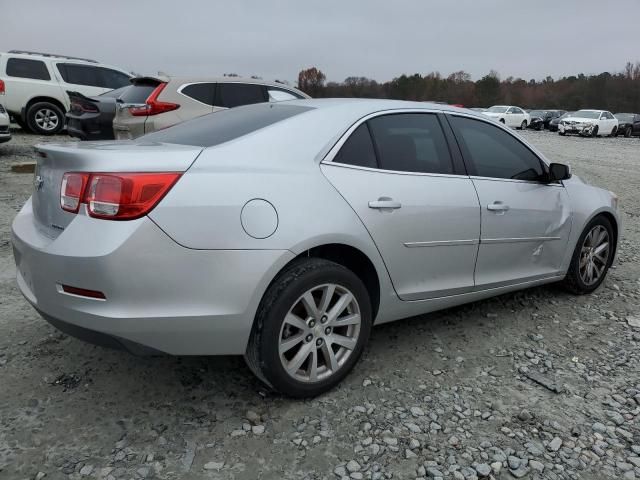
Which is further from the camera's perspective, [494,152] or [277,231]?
[494,152]

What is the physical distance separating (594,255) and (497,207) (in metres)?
1.51

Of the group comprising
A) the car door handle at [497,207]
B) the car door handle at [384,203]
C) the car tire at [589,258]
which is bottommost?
the car tire at [589,258]

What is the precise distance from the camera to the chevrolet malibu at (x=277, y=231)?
2.20 meters

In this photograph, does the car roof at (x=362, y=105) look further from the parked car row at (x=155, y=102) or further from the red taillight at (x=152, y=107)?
the red taillight at (x=152, y=107)

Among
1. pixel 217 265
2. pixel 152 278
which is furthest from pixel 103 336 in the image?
pixel 217 265

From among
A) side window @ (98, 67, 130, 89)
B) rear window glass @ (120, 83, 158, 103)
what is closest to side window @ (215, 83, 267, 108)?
rear window glass @ (120, 83, 158, 103)

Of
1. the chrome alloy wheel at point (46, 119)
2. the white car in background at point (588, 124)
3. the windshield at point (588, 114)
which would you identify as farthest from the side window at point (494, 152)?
the windshield at point (588, 114)

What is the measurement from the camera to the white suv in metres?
12.6

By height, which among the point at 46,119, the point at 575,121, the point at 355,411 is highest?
the point at 575,121

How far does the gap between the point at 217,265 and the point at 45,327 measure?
1.72m

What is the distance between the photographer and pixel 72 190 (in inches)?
91.4

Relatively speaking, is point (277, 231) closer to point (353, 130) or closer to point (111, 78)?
point (353, 130)

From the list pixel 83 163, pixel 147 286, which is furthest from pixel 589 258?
pixel 83 163

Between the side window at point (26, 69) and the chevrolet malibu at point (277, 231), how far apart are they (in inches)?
451
